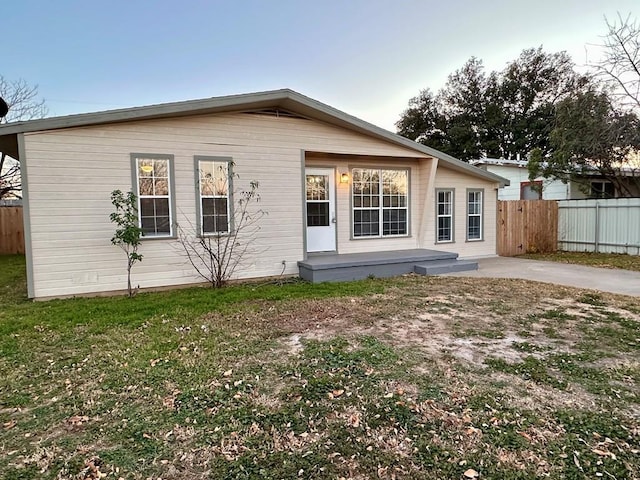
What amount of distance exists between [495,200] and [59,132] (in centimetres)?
1125

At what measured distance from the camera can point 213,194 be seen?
25.8ft

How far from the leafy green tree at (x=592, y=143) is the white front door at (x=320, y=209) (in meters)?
8.89

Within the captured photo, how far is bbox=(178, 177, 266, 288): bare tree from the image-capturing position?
7719 millimetres

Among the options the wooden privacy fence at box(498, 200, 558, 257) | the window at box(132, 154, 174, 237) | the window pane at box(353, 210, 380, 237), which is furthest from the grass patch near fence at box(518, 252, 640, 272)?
the window at box(132, 154, 174, 237)

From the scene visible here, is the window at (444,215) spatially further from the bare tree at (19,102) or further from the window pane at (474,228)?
the bare tree at (19,102)

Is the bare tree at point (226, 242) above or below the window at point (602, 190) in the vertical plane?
below

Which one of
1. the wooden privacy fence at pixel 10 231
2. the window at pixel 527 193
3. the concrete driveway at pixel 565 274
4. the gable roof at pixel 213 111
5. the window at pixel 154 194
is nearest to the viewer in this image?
the gable roof at pixel 213 111

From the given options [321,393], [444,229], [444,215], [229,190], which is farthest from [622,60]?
[321,393]

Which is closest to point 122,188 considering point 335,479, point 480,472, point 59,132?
point 59,132

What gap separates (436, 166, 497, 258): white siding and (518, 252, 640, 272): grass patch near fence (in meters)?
1.45

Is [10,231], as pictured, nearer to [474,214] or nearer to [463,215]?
[463,215]

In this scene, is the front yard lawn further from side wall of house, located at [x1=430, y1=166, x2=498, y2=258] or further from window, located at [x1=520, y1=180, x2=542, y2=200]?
window, located at [x1=520, y1=180, x2=542, y2=200]

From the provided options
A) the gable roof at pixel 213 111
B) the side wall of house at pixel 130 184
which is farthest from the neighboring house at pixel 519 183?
the side wall of house at pixel 130 184

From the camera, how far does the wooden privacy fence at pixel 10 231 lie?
15164mm
